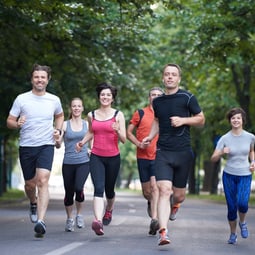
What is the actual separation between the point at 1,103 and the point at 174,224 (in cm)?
1507

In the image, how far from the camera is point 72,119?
14.4m

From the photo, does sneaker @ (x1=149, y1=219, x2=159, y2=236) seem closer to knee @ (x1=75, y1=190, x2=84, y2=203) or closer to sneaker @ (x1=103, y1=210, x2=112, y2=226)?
sneaker @ (x1=103, y1=210, x2=112, y2=226)

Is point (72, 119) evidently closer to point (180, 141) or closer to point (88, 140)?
point (88, 140)

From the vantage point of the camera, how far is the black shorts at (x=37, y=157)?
12.4 meters

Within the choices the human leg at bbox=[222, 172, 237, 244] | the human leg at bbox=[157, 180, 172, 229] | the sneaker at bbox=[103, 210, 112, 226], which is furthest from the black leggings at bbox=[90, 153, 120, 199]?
the human leg at bbox=[222, 172, 237, 244]

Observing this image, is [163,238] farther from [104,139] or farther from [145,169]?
[145,169]

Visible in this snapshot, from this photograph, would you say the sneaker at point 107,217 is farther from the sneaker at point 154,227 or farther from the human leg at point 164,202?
the human leg at point 164,202

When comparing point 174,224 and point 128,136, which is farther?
point 174,224

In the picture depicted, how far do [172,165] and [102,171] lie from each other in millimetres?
1362

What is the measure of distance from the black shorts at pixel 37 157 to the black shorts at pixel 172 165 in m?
1.56

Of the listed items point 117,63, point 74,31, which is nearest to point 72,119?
point 74,31

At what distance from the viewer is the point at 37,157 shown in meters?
12.5

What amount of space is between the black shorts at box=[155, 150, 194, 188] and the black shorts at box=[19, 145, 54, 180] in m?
1.56

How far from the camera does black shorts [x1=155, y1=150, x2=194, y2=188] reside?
37.9 feet
